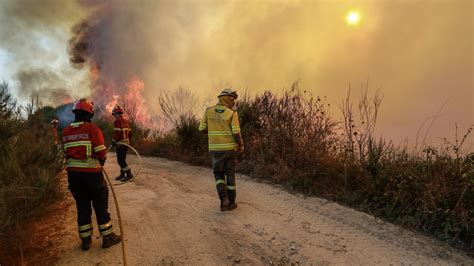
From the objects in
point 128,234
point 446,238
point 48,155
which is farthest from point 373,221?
point 48,155

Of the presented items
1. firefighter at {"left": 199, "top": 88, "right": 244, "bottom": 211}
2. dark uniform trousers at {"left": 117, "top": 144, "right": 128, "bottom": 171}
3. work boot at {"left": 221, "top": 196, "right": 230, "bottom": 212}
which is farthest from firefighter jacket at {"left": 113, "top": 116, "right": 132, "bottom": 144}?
work boot at {"left": 221, "top": 196, "right": 230, "bottom": 212}

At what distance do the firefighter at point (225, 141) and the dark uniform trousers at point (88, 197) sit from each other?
6.05ft

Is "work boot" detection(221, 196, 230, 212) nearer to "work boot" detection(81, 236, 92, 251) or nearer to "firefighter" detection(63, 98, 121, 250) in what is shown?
"firefighter" detection(63, 98, 121, 250)

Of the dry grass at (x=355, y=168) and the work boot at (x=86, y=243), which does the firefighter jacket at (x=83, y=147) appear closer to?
the work boot at (x=86, y=243)

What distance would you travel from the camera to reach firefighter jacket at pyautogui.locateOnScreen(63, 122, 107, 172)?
14.6ft

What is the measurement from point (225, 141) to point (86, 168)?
84.1 inches

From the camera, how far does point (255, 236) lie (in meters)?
4.94

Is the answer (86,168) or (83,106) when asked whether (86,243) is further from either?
(83,106)

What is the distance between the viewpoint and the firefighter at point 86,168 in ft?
14.7

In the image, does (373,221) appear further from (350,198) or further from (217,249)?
(217,249)

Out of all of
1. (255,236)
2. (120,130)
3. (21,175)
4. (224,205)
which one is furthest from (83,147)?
(120,130)

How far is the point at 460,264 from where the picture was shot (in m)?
4.44

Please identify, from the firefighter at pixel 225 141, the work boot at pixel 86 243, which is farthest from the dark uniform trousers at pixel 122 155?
the work boot at pixel 86 243

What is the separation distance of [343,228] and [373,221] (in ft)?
1.86
